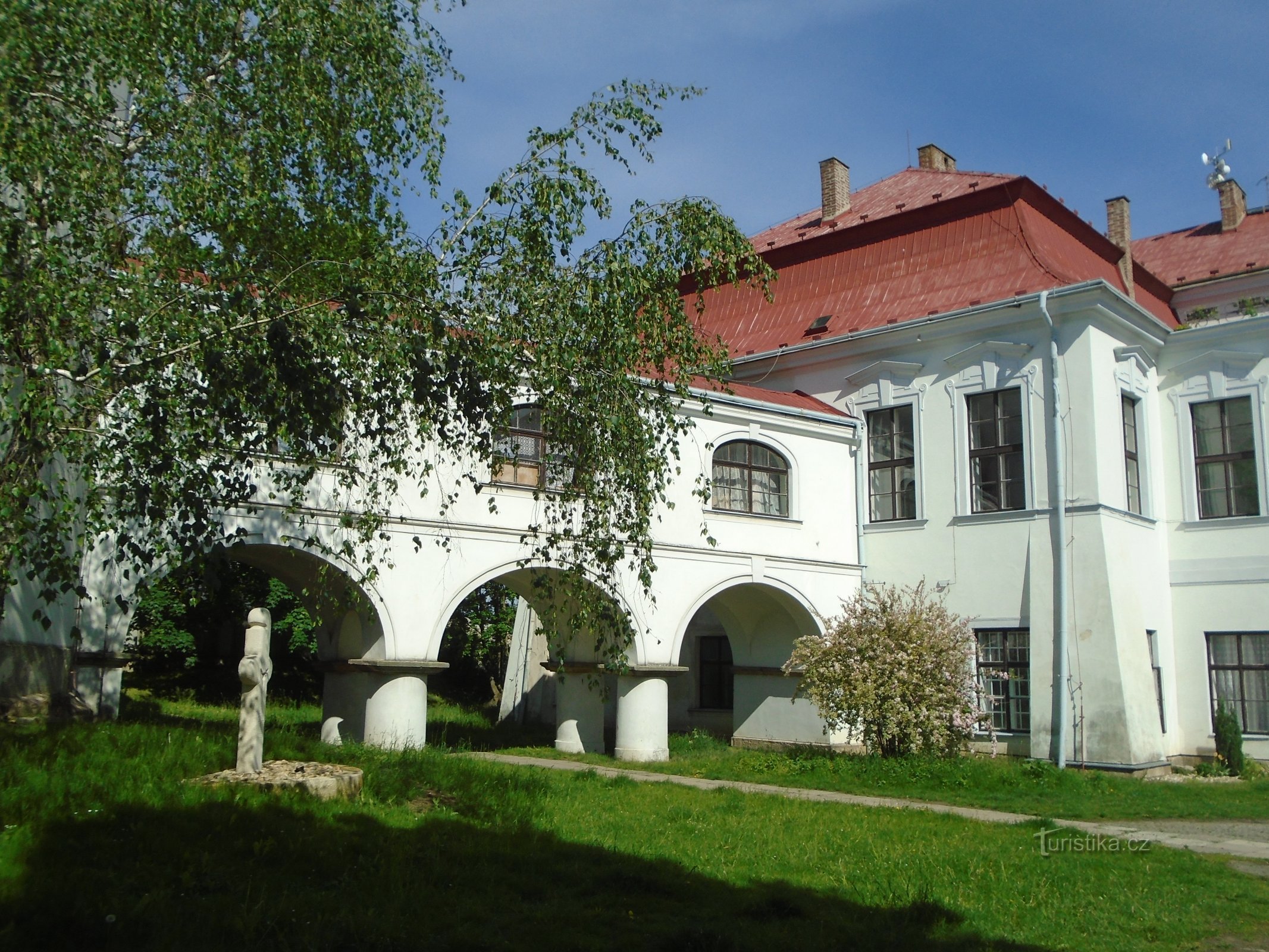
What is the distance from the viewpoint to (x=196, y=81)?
350 inches

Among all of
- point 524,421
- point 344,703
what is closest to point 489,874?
point 344,703

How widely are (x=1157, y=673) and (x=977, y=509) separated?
3.77m

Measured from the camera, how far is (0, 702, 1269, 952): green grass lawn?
5.89 metres

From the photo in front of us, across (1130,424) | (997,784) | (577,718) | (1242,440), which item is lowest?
(997,784)

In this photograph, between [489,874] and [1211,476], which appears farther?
[1211,476]

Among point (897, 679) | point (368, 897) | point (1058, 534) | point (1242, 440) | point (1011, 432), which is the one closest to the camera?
point (368, 897)

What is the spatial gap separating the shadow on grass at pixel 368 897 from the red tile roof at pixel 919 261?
14.4m

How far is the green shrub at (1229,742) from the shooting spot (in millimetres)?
17484

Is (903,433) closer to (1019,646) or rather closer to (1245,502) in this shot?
(1019,646)

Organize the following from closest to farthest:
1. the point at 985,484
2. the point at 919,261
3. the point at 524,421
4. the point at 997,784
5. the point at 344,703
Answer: the point at 997,784 → the point at 344,703 → the point at 524,421 → the point at 985,484 → the point at 919,261

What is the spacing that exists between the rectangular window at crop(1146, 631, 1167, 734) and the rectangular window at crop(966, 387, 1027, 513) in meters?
2.91

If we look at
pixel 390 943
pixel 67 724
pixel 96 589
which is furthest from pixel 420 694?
pixel 390 943

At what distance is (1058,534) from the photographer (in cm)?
1811

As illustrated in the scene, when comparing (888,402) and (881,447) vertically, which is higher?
(888,402)
